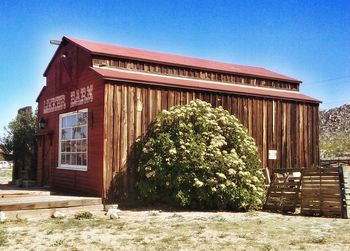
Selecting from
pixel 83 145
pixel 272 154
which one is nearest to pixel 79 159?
pixel 83 145

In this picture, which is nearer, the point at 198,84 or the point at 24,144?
the point at 198,84

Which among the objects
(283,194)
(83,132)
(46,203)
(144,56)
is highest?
(144,56)

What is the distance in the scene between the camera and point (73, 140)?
1488 cm

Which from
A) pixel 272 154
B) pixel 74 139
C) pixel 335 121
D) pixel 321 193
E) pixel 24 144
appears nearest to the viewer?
pixel 321 193

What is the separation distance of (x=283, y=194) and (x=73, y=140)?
24.5 feet

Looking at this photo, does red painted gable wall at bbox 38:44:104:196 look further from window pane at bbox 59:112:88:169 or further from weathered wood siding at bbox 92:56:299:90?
weathered wood siding at bbox 92:56:299:90

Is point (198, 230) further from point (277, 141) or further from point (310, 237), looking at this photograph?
point (277, 141)

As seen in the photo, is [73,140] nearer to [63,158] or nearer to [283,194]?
[63,158]

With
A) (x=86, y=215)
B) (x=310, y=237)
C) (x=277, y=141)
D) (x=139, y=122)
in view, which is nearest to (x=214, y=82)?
(x=277, y=141)

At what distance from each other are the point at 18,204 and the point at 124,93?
176 inches

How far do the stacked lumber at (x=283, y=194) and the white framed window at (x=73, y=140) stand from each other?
5980 mm

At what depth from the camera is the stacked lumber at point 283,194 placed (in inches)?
474

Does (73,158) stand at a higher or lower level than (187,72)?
lower

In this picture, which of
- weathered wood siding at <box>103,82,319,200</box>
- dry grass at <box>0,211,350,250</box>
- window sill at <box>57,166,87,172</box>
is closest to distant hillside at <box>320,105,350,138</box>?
weathered wood siding at <box>103,82,319,200</box>
